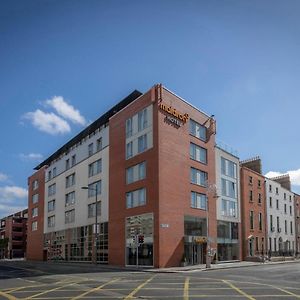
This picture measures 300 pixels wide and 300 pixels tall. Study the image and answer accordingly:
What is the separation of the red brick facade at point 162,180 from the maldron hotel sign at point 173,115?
43 centimetres

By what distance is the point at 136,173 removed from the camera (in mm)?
50656

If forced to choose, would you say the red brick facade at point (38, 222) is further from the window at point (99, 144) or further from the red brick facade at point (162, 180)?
the red brick facade at point (162, 180)

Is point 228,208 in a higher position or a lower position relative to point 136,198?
lower

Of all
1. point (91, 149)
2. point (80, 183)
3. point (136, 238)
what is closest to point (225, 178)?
point (91, 149)

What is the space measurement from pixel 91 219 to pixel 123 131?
1394 cm

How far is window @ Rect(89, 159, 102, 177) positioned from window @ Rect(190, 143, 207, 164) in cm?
1350

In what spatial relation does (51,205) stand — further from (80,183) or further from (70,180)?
(80,183)

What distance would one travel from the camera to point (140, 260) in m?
47.5

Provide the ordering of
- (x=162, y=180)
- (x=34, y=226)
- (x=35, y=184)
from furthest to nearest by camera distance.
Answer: (x=35, y=184)
(x=34, y=226)
(x=162, y=180)

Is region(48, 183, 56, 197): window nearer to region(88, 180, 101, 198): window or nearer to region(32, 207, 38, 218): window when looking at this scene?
region(32, 207, 38, 218): window

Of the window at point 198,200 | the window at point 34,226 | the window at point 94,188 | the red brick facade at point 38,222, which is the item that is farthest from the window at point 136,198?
the window at point 34,226

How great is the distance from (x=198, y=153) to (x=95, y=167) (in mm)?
15134

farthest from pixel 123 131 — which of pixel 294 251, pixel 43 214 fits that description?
pixel 294 251

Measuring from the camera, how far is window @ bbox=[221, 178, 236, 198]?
59.8 m
